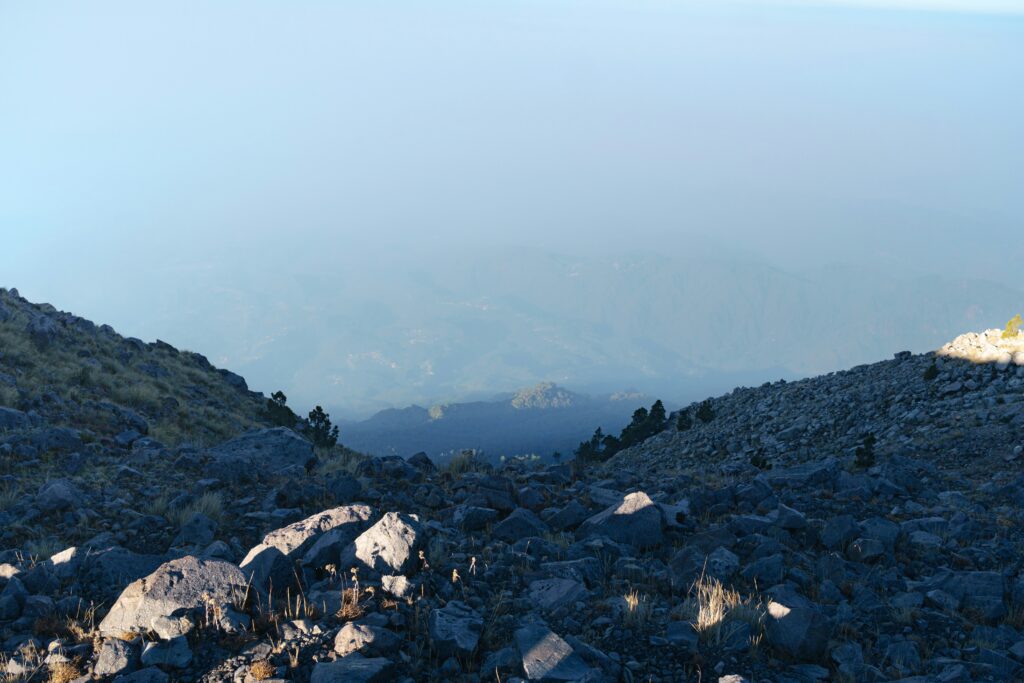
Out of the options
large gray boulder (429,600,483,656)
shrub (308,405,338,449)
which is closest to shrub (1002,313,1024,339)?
shrub (308,405,338,449)

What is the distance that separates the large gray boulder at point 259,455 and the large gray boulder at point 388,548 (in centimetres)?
751

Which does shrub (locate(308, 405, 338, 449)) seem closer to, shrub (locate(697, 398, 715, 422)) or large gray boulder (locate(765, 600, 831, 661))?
shrub (locate(697, 398, 715, 422))

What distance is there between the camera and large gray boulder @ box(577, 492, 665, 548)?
1265 centimetres

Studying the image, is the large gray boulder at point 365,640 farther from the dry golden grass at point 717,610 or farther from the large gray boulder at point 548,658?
the dry golden grass at point 717,610

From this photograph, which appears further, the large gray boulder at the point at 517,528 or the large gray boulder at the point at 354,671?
the large gray boulder at the point at 517,528

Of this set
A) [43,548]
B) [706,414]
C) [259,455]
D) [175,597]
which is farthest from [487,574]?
[706,414]

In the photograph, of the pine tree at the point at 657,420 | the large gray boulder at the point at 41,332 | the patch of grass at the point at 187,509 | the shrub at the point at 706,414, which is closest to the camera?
the patch of grass at the point at 187,509

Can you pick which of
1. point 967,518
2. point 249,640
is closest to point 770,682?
point 249,640

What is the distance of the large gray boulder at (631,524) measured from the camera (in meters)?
12.6

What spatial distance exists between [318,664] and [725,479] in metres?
15.5

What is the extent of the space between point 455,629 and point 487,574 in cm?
203

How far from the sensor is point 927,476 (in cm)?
1920

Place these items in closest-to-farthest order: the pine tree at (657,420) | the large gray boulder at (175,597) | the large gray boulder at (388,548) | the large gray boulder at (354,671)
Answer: the large gray boulder at (354,671) < the large gray boulder at (175,597) < the large gray boulder at (388,548) < the pine tree at (657,420)

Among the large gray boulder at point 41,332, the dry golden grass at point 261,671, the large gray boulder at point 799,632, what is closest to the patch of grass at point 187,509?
the dry golden grass at point 261,671
